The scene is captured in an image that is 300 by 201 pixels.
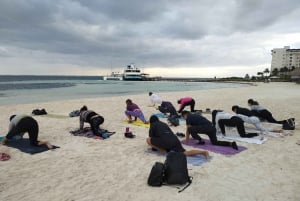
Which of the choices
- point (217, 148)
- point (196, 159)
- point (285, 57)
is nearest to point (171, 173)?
point (196, 159)

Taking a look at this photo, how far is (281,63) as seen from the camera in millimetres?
136000

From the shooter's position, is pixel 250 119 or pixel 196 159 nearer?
pixel 196 159

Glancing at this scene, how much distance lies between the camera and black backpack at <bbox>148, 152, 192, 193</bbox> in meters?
4.43

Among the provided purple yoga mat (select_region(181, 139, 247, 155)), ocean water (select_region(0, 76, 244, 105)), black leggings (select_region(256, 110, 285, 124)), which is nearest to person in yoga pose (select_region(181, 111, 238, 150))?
purple yoga mat (select_region(181, 139, 247, 155))

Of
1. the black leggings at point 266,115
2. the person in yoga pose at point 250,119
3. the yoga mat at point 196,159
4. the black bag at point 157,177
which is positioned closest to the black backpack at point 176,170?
the black bag at point 157,177

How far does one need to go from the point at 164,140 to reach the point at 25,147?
3406mm

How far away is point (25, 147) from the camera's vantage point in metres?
6.52

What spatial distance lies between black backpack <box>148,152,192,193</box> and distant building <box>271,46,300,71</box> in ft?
454

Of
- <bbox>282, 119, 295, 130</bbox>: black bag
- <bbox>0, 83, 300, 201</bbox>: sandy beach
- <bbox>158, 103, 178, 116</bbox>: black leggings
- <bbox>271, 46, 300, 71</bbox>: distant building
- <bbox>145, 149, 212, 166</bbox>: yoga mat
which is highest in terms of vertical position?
<bbox>271, 46, 300, 71</bbox>: distant building

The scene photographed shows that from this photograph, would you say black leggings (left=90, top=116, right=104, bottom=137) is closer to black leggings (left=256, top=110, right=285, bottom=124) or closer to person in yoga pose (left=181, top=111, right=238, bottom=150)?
person in yoga pose (left=181, top=111, right=238, bottom=150)

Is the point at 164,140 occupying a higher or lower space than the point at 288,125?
higher

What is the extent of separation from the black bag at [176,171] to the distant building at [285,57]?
454 feet

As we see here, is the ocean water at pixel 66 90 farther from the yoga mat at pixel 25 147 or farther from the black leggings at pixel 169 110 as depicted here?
the yoga mat at pixel 25 147

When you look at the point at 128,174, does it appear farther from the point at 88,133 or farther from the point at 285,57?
the point at 285,57
